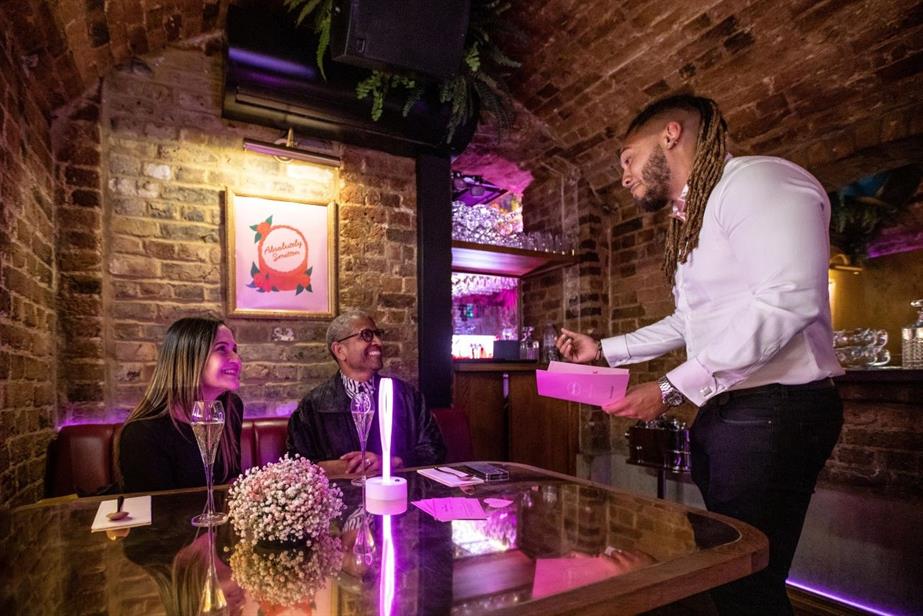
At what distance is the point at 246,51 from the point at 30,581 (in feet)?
8.48

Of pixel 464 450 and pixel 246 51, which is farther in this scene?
pixel 464 450

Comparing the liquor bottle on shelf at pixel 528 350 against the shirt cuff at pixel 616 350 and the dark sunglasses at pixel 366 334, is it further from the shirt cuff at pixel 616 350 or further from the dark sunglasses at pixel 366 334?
the shirt cuff at pixel 616 350

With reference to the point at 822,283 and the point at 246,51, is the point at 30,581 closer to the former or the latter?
the point at 822,283

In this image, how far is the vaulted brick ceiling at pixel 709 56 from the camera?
7.99 feet

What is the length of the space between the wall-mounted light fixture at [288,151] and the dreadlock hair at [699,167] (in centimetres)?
213

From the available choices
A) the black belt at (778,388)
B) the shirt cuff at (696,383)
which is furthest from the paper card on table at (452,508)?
the black belt at (778,388)

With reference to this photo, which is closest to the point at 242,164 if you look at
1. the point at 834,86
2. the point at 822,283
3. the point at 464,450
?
the point at 464,450

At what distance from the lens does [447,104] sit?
133 inches

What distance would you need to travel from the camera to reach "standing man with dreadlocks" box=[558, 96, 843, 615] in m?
1.35

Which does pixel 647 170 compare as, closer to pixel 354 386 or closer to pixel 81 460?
pixel 354 386

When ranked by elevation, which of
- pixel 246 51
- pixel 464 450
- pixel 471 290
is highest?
pixel 246 51

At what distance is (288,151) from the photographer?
321 centimetres

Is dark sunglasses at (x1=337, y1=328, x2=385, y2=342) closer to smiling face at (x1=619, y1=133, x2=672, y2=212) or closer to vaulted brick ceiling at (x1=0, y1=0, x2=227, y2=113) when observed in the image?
smiling face at (x1=619, y1=133, x2=672, y2=212)

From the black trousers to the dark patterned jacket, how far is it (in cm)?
155
